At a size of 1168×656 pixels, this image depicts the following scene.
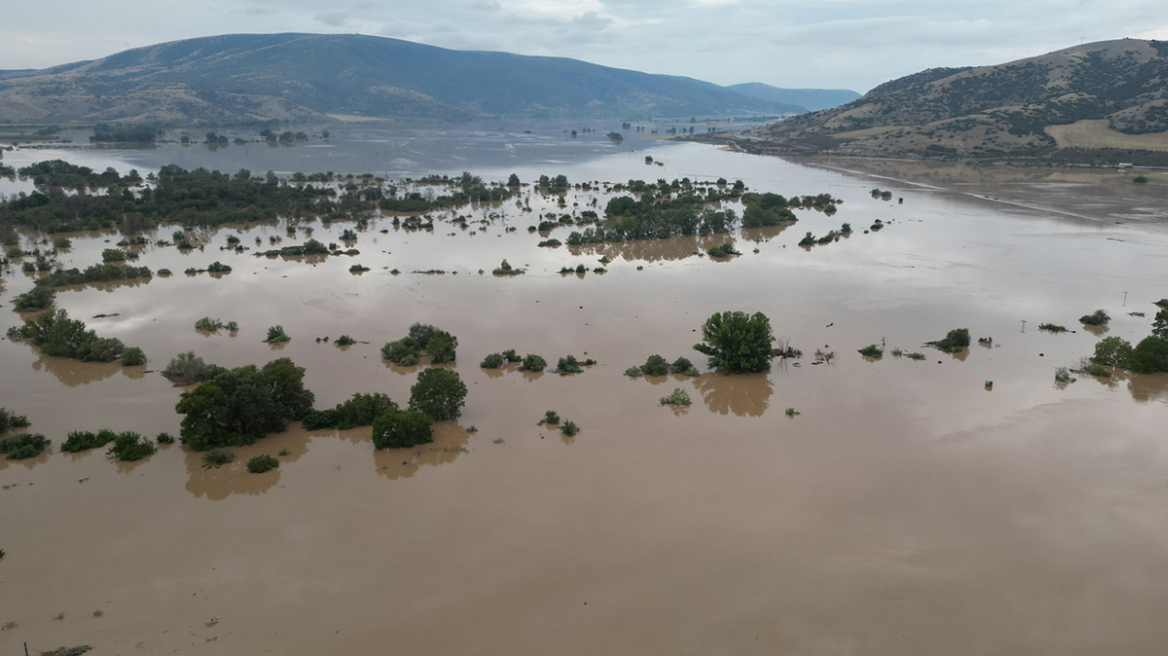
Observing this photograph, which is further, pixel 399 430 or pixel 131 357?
pixel 131 357

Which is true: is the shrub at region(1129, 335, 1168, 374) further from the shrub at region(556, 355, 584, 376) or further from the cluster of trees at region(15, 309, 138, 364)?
the cluster of trees at region(15, 309, 138, 364)

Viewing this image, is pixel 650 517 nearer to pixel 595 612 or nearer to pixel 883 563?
pixel 595 612

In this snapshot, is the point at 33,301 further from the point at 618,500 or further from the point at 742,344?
the point at 742,344

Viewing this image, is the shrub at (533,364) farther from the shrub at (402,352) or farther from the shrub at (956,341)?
the shrub at (956,341)

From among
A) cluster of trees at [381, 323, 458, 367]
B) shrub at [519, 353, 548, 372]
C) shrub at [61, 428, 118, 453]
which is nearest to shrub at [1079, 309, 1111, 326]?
shrub at [519, 353, 548, 372]

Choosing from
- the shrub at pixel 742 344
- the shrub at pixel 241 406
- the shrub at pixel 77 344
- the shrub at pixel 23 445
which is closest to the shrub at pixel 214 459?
the shrub at pixel 241 406

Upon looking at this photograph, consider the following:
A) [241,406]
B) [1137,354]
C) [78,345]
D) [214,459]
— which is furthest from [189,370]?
[1137,354]

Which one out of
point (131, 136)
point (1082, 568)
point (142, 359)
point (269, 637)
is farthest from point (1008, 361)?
point (131, 136)
